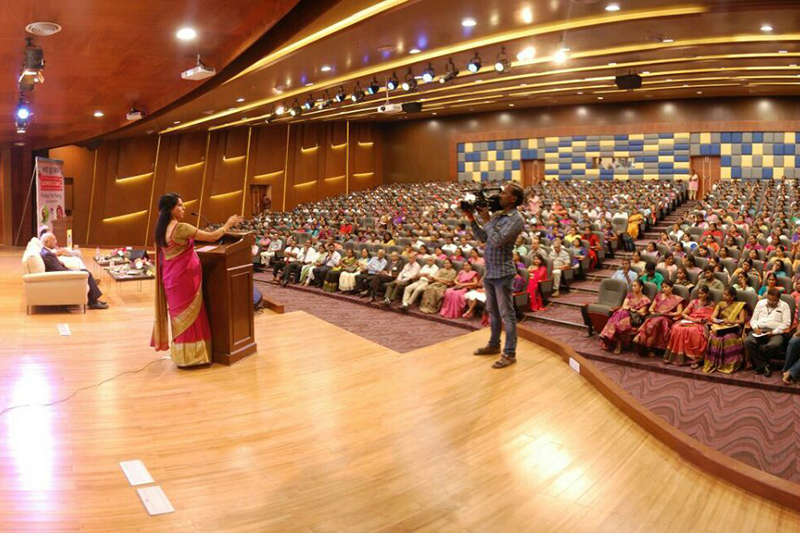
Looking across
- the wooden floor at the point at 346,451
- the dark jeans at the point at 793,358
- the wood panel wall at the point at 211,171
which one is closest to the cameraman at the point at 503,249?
the wooden floor at the point at 346,451

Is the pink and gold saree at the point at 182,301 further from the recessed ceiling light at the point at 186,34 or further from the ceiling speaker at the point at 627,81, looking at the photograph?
the ceiling speaker at the point at 627,81

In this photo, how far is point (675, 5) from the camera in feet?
21.0

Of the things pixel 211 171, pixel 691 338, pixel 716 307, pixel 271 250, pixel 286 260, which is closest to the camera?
pixel 691 338

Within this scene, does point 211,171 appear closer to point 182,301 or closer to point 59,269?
point 59,269

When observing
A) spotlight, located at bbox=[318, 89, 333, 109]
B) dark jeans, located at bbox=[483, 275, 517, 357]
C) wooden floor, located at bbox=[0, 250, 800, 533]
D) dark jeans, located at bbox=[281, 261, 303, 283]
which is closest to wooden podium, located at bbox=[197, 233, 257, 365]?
wooden floor, located at bbox=[0, 250, 800, 533]

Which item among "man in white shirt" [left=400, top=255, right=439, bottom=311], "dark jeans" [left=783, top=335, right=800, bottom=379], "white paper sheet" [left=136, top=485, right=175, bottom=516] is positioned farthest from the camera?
"man in white shirt" [left=400, top=255, right=439, bottom=311]

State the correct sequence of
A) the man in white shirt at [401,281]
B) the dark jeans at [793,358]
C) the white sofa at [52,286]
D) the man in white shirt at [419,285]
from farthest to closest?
the man in white shirt at [401,281] < the man in white shirt at [419,285] < the white sofa at [52,286] < the dark jeans at [793,358]

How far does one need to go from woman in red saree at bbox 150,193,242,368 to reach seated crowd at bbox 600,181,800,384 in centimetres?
325

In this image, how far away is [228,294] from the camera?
3.34m

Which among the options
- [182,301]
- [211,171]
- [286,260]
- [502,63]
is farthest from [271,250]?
[182,301]

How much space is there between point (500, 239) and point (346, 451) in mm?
1368

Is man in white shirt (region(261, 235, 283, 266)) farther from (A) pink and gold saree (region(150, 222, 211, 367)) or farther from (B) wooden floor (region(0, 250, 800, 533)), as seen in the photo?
(A) pink and gold saree (region(150, 222, 211, 367))

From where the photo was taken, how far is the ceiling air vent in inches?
172

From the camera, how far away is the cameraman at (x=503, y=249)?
3189mm
